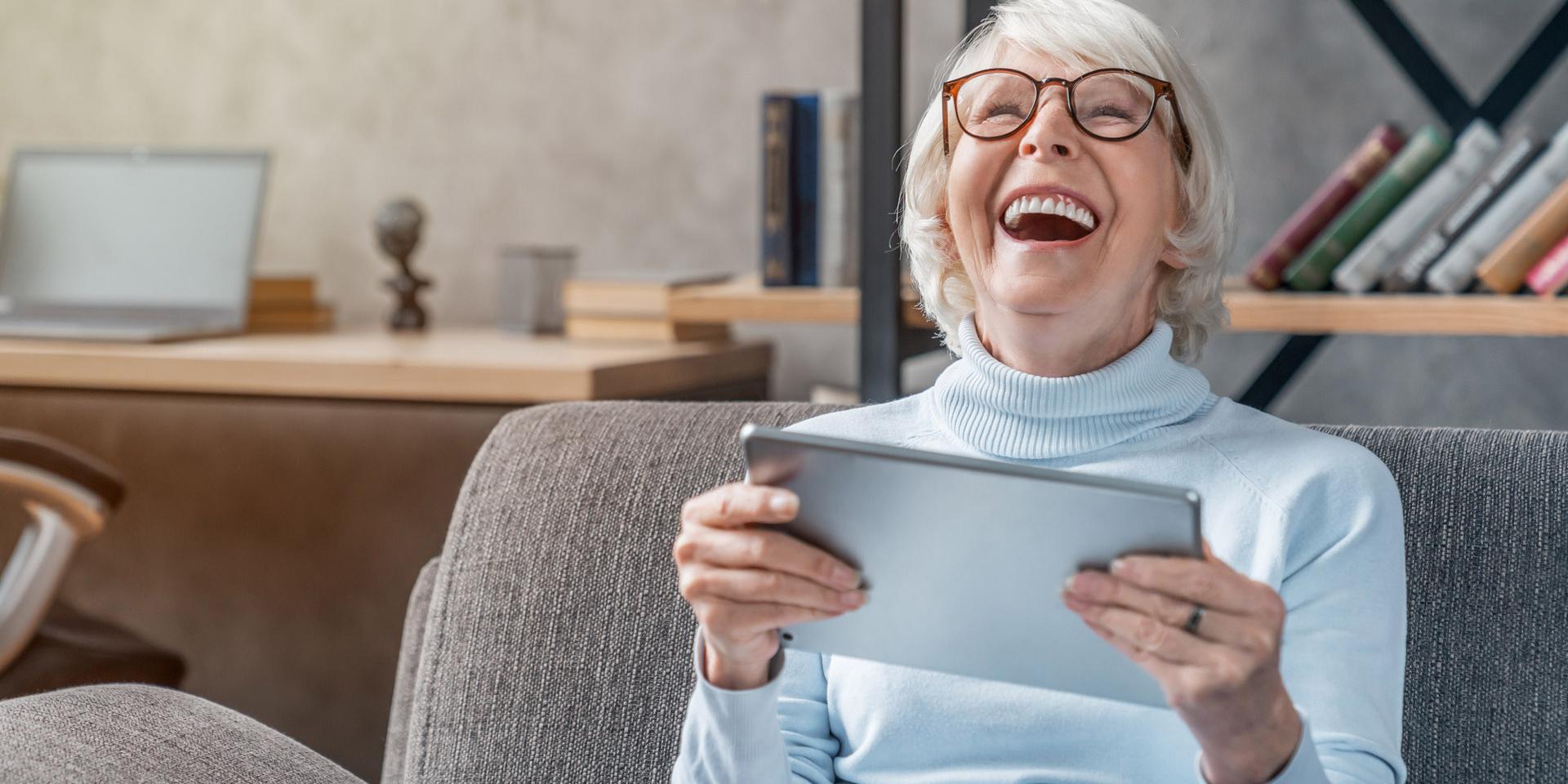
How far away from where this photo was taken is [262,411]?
261 cm

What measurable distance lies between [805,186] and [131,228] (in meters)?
1.15

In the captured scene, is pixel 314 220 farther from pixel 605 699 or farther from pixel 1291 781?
pixel 1291 781

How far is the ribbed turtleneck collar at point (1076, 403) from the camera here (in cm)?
101

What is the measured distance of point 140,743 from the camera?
1013mm

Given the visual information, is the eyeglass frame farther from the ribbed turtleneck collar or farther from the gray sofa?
the gray sofa

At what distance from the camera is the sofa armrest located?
38.4 inches

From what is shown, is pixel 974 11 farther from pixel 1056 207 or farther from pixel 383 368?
pixel 383 368

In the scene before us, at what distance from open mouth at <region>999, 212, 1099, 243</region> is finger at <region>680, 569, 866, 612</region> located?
1.29 ft

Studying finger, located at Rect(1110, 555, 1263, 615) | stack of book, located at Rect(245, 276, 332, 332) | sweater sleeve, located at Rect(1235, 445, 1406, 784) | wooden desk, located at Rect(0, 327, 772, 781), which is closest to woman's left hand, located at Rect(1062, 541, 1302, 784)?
finger, located at Rect(1110, 555, 1263, 615)

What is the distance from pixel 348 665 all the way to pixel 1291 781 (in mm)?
2138

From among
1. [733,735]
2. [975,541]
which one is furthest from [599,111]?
[975,541]

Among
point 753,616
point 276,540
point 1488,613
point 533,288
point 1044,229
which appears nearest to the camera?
point 753,616

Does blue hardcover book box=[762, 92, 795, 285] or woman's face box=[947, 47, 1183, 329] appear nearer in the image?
woman's face box=[947, 47, 1183, 329]

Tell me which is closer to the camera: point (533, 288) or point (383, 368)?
point (383, 368)
